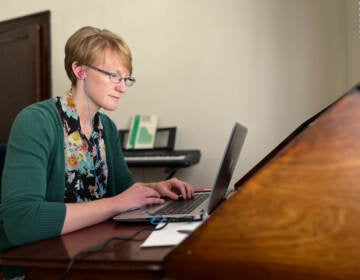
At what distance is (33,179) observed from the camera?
34.8 inches

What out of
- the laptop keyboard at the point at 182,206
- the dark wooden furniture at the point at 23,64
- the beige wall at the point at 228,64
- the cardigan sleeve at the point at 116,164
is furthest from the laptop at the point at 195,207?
the dark wooden furniture at the point at 23,64

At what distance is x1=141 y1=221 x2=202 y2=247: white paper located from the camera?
0.67 meters

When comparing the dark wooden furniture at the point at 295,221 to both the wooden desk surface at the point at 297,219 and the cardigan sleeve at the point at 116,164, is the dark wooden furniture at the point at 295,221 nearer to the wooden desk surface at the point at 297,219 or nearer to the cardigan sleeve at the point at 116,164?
the wooden desk surface at the point at 297,219

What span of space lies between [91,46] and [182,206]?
0.58 m

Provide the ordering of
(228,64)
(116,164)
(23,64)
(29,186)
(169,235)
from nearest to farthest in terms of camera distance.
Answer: (169,235) → (29,186) → (116,164) → (228,64) → (23,64)

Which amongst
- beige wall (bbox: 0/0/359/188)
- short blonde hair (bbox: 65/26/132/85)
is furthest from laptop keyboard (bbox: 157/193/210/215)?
beige wall (bbox: 0/0/359/188)

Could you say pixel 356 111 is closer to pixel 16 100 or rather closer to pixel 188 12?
pixel 188 12

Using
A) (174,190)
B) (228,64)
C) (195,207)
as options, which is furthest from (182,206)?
(228,64)

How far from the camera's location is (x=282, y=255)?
0.53 metres

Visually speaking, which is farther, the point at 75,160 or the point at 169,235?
the point at 75,160

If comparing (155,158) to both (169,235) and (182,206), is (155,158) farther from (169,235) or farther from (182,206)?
(169,235)

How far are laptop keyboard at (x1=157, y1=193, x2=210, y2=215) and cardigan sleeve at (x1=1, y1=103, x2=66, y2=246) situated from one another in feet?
0.84

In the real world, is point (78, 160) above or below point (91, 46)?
below

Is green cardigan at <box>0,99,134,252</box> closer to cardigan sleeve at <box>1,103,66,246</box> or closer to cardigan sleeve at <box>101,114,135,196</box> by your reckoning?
cardigan sleeve at <box>1,103,66,246</box>
